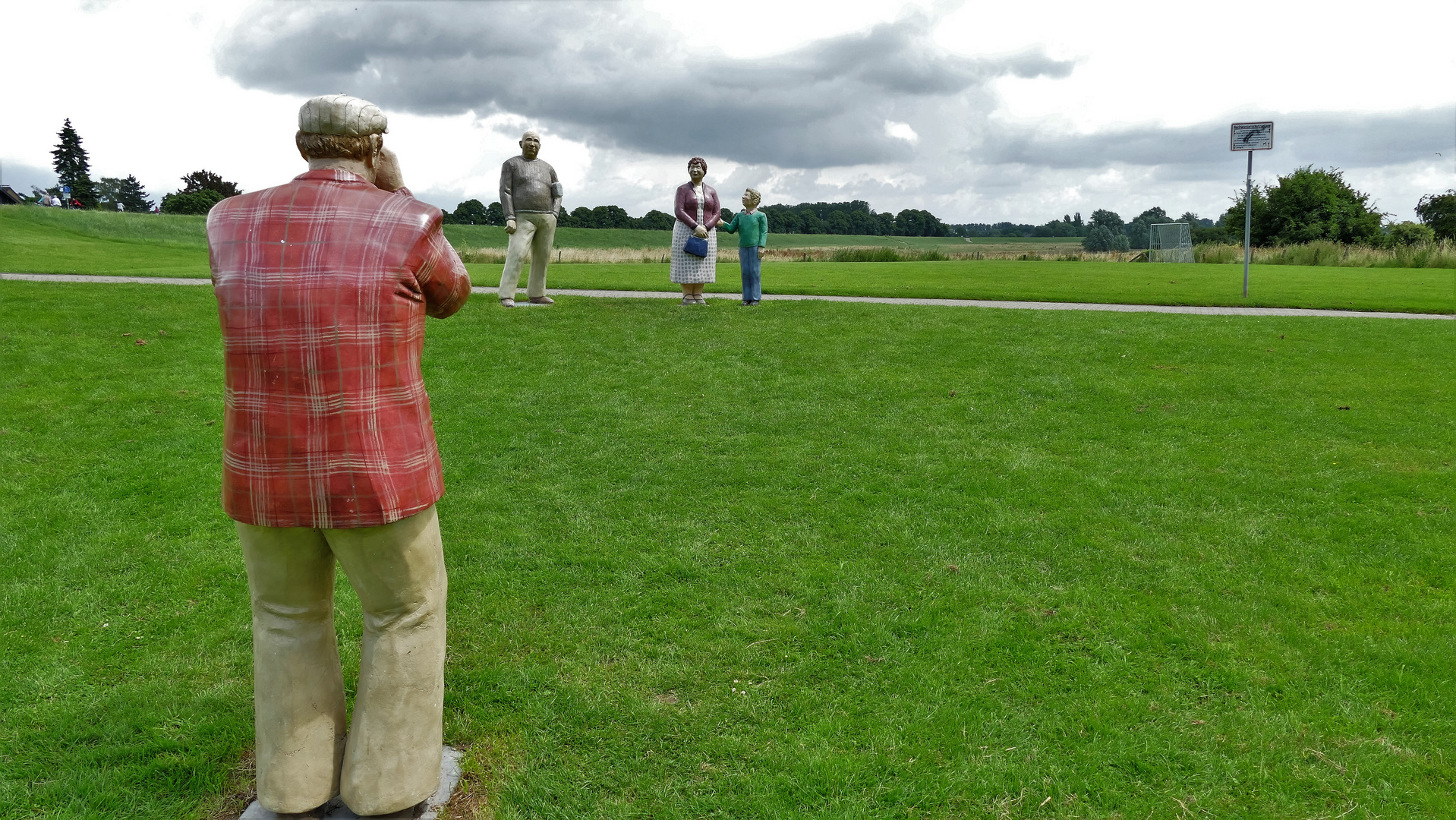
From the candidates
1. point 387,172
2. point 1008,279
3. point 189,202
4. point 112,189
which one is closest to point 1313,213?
point 1008,279

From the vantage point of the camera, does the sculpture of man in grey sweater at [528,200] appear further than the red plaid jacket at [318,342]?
Yes

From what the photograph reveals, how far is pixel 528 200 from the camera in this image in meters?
13.9

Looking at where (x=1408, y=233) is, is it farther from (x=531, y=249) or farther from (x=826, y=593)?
(x=826, y=593)

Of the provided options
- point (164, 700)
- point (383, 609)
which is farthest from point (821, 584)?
point (164, 700)

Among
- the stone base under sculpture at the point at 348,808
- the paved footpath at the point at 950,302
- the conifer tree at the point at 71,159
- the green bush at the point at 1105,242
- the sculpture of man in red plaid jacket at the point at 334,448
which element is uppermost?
the conifer tree at the point at 71,159

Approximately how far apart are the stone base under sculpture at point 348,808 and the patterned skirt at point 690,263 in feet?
38.3

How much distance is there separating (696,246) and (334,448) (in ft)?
39.2

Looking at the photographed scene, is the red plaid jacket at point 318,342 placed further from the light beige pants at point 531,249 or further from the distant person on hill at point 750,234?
the distant person on hill at point 750,234

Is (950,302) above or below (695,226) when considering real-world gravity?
below

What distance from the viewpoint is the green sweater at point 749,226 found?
1520 centimetres

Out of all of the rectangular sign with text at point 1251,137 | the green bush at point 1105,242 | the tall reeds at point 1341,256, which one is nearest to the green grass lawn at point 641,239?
the green bush at point 1105,242

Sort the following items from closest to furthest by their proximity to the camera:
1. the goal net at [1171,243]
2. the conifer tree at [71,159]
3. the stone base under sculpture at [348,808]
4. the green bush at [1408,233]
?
the stone base under sculpture at [348,808] < the goal net at [1171,243] < the green bush at [1408,233] < the conifer tree at [71,159]

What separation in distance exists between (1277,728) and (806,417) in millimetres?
5486

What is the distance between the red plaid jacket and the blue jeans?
41.0ft
